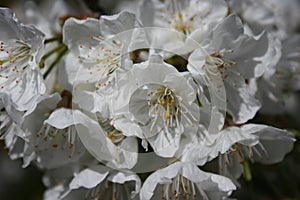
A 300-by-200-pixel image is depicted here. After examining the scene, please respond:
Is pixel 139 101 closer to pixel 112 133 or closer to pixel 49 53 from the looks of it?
pixel 112 133

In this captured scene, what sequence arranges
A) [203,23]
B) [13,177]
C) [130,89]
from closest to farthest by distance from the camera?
1. [130,89]
2. [203,23]
3. [13,177]

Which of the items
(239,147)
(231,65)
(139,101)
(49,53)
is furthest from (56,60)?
(239,147)

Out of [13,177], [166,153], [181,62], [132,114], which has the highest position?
[181,62]

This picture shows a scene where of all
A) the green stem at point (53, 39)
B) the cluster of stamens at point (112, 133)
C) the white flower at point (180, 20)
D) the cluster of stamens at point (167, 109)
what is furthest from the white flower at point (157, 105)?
the green stem at point (53, 39)

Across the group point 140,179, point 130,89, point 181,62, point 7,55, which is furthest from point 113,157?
point 7,55

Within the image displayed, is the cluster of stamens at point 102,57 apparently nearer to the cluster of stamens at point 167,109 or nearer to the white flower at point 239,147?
the cluster of stamens at point 167,109

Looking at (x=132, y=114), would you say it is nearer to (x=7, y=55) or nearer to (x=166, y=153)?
(x=166, y=153)

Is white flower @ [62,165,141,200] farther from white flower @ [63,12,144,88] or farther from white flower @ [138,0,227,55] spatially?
white flower @ [138,0,227,55]
